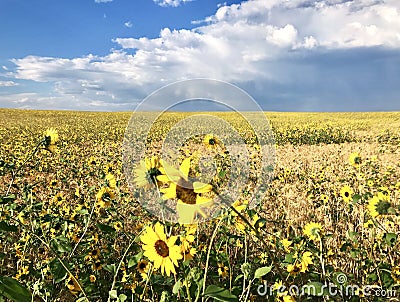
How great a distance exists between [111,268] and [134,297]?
0.46 metres

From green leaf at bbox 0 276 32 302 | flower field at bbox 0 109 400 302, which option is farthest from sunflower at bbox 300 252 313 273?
green leaf at bbox 0 276 32 302

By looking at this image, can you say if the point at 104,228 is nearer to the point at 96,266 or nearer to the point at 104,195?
the point at 104,195

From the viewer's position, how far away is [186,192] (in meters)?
1.44

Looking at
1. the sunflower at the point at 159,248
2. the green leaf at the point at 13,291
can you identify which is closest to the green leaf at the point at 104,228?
the sunflower at the point at 159,248

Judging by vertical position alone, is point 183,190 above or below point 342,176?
above

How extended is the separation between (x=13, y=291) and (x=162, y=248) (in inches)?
35.5

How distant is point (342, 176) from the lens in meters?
7.41

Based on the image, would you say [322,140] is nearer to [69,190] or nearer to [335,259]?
[69,190]

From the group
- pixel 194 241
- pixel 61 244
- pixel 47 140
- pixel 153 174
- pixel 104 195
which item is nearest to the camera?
pixel 153 174

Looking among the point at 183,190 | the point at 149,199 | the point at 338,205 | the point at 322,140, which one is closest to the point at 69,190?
the point at 149,199

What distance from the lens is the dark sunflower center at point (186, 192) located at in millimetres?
1422

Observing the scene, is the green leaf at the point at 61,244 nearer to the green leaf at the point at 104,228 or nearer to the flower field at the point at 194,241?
the flower field at the point at 194,241

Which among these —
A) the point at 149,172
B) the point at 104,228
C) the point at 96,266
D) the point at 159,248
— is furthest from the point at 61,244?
the point at 96,266

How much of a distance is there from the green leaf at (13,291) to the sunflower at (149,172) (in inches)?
27.5
